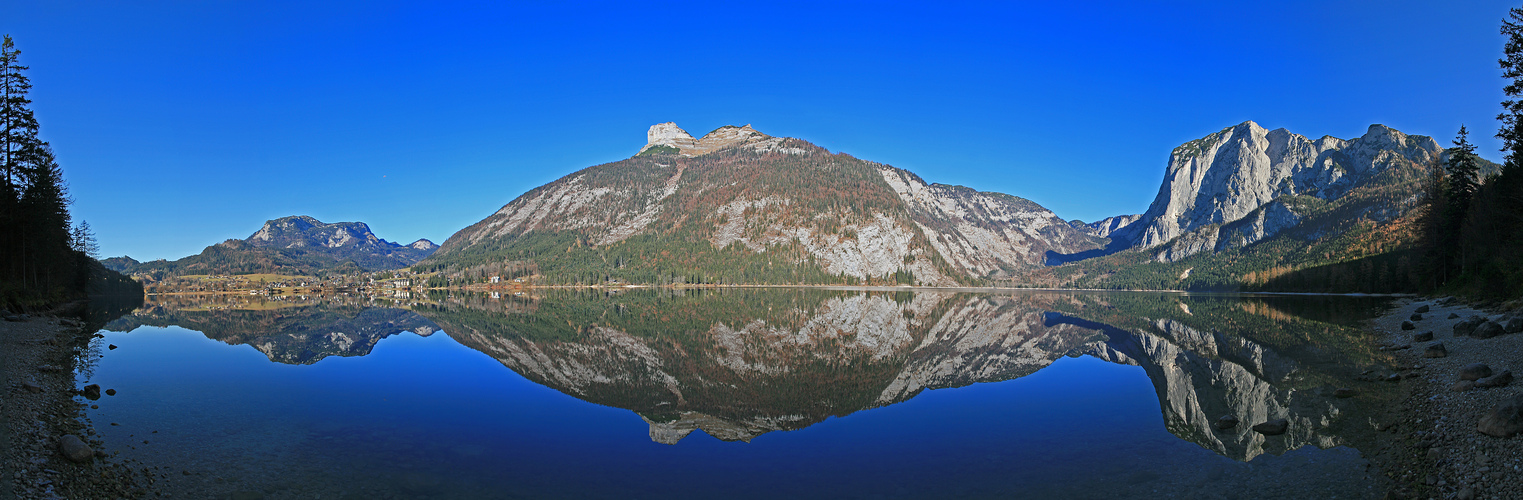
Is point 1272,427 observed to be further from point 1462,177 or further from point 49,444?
point 1462,177

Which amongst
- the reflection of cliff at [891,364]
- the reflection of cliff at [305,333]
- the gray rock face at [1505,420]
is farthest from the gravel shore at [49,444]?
the gray rock face at [1505,420]

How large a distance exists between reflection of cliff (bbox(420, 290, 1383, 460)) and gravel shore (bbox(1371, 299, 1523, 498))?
115 cm

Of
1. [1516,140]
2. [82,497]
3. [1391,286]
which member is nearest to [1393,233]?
[1391,286]

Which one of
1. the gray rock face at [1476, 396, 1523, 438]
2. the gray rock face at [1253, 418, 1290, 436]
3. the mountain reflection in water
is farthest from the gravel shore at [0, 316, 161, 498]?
the gray rock face at [1476, 396, 1523, 438]

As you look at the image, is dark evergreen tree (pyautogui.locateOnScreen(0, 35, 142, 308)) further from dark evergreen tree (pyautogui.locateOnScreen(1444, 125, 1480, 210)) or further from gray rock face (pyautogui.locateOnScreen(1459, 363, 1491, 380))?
dark evergreen tree (pyautogui.locateOnScreen(1444, 125, 1480, 210))

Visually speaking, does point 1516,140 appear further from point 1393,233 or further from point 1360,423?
point 1393,233

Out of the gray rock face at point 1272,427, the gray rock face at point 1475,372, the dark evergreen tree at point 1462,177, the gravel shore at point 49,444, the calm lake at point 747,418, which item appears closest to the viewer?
the gravel shore at point 49,444

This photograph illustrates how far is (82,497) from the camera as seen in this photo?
9.11m

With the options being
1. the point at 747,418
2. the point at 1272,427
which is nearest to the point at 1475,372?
the point at 1272,427

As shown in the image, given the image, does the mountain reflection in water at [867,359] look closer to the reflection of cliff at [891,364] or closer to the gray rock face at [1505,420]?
the reflection of cliff at [891,364]

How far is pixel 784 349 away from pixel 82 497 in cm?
2633

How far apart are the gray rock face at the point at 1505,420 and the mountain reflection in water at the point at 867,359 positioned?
211cm

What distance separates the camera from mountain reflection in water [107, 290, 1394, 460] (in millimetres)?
16719

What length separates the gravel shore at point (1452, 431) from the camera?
9430 mm
